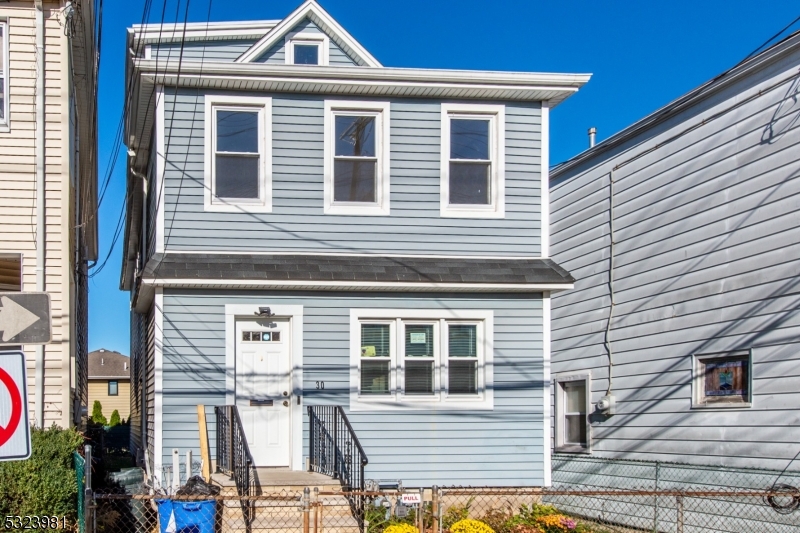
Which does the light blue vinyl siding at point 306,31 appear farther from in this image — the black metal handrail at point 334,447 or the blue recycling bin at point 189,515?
the blue recycling bin at point 189,515

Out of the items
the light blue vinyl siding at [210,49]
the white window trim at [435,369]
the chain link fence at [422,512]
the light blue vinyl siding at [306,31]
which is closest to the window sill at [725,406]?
the chain link fence at [422,512]

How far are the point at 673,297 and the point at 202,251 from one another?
21.3ft

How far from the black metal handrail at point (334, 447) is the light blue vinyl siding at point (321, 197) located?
7.69ft

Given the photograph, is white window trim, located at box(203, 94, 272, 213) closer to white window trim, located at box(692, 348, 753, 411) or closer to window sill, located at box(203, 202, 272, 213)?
window sill, located at box(203, 202, 272, 213)

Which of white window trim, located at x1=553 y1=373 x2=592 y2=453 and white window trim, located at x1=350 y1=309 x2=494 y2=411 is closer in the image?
white window trim, located at x1=350 y1=309 x2=494 y2=411

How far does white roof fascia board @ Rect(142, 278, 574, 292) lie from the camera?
11.8 m

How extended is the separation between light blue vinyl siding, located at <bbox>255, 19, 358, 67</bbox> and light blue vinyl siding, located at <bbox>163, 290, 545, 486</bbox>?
14.8 ft

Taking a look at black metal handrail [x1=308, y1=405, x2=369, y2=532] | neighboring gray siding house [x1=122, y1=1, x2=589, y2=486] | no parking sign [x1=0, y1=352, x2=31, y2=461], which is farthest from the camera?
neighboring gray siding house [x1=122, y1=1, x2=589, y2=486]

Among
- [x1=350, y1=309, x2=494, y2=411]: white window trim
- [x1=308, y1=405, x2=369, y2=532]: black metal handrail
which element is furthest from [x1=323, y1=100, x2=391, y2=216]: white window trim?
[x1=308, y1=405, x2=369, y2=532]: black metal handrail

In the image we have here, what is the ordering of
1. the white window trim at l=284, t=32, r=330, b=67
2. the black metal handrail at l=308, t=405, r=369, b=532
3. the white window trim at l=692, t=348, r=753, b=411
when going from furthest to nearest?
the white window trim at l=284, t=32, r=330, b=67, the black metal handrail at l=308, t=405, r=369, b=532, the white window trim at l=692, t=348, r=753, b=411

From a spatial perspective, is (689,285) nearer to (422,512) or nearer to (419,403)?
(419,403)

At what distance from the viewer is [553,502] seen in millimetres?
14094

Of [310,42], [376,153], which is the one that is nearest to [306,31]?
[310,42]

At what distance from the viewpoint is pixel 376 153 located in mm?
13062
